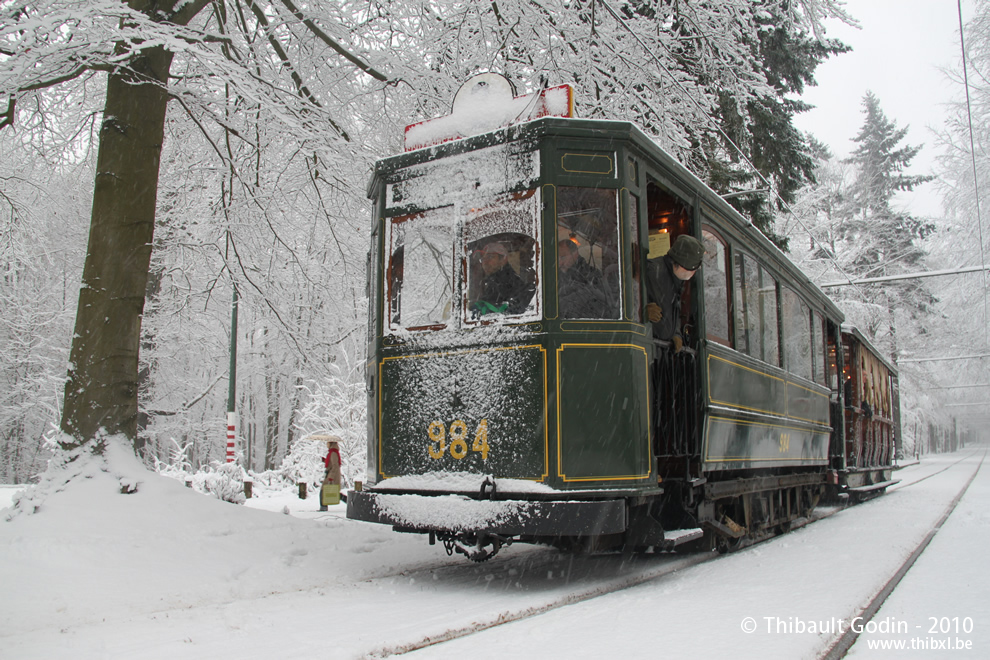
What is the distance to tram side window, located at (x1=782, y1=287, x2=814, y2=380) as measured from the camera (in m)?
8.23

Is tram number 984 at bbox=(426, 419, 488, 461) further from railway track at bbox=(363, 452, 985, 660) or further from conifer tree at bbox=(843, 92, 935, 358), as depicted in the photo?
conifer tree at bbox=(843, 92, 935, 358)

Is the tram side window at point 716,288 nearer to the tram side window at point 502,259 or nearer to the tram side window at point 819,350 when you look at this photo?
the tram side window at point 502,259

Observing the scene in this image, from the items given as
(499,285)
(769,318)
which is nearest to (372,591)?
(499,285)

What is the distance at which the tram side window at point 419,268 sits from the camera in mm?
5395

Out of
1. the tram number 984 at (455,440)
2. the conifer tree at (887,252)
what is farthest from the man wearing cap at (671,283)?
the conifer tree at (887,252)

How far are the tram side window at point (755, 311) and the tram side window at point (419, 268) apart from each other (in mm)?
2738

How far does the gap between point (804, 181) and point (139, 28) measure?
41.9 ft

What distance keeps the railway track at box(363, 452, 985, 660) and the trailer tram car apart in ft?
0.81

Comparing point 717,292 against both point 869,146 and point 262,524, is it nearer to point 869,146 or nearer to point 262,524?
point 262,524

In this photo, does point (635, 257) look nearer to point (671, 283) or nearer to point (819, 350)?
point (671, 283)

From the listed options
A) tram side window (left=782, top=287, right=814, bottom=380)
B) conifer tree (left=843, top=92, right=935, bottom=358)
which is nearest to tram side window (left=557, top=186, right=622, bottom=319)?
tram side window (left=782, top=287, right=814, bottom=380)

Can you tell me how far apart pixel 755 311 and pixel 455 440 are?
349cm

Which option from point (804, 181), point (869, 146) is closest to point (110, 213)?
point (804, 181)

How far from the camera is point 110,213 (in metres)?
6.47
